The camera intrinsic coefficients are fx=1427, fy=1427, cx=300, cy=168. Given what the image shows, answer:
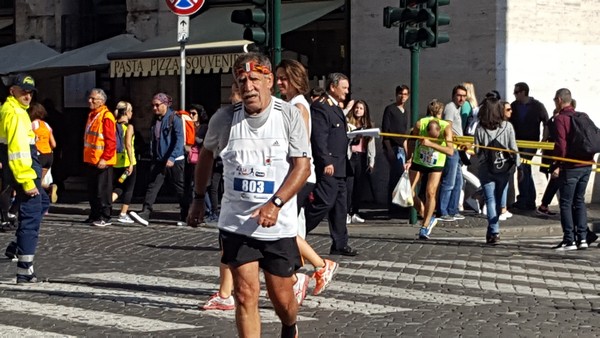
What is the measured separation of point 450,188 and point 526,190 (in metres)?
2.06

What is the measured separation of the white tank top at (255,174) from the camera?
755 centimetres

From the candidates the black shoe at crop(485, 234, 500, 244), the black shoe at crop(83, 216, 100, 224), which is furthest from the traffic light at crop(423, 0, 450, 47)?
the black shoe at crop(83, 216, 100, 224)

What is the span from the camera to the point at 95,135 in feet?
60.5

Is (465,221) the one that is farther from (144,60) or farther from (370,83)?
(144,60)

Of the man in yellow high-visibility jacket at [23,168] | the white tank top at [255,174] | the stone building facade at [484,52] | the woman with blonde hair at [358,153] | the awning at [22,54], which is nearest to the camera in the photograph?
the white tank top at [255,174]

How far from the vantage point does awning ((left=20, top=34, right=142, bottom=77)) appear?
24156mm

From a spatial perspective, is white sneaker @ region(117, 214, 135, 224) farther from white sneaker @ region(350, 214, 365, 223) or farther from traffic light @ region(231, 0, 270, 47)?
traffic light @ region(231, 0, 270, 47)

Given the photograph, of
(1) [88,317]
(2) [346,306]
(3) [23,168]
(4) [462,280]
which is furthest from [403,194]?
(1) [88,317]

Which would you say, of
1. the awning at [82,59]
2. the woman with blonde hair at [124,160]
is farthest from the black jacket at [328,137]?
the awning at [82,59]

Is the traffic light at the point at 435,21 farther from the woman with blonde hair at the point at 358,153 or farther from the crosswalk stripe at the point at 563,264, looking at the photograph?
the crosswalk stripe at the point at 563,264

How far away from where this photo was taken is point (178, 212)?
2033 centimetres

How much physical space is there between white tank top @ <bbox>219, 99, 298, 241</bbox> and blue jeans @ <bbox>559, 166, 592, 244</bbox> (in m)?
Result: 8.30

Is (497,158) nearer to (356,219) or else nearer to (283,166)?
(356,219)

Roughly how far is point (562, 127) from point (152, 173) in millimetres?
6203
